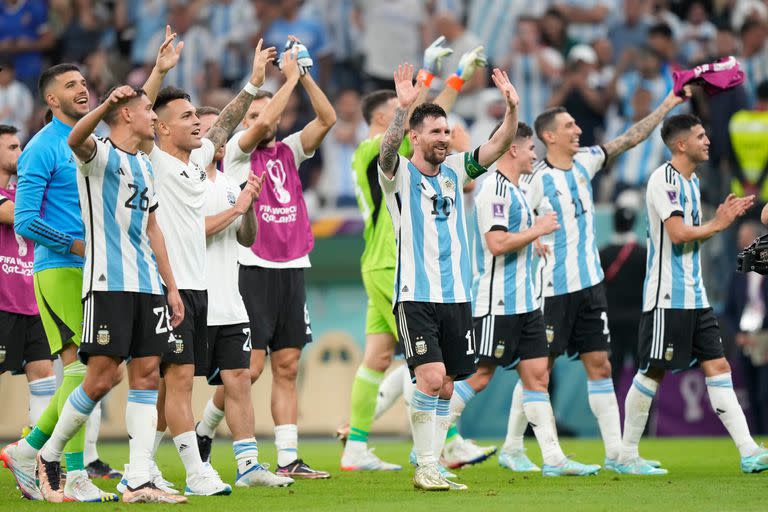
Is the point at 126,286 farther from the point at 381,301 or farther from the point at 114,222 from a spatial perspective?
the point at 381,301

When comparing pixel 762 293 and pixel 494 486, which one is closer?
pixel 494 486

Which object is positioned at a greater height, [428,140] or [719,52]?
[719,52]

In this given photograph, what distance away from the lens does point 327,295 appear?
1712cm

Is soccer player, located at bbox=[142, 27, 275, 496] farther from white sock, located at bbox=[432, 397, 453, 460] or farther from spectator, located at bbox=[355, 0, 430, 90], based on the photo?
spectator, located at bbox=[355, 0, 430, 90]

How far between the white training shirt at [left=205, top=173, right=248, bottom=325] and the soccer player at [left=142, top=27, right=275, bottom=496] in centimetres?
26

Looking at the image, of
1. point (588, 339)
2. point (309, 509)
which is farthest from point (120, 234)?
point (588, 339)

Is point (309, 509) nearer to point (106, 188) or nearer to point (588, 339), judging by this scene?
point (106, 188)

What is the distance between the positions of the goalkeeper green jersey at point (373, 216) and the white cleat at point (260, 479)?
2484 millimetres

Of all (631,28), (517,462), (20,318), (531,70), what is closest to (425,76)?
Answer: (517,462)

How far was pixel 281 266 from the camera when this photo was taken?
1047 cm

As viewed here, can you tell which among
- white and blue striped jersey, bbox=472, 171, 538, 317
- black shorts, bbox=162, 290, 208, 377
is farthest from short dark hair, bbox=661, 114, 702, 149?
black shorts, bbox=162, 290, 208, 377

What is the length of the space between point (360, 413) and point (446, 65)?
947 centimetres

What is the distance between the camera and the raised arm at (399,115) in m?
8.66

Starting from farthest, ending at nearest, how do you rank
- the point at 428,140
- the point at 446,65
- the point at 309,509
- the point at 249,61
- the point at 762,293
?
the point at 249,61 < the point at 446,65 < the point at 762,293 < the point at 428,140 < the point at 309,509
